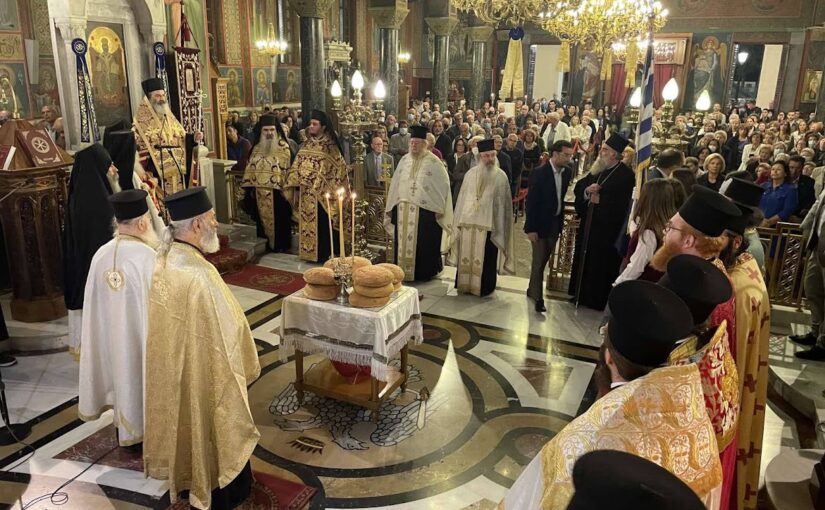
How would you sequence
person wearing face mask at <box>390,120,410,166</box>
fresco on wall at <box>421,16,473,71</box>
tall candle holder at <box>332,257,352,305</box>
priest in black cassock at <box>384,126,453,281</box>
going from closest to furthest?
tall candle holder at <box>332,257,352,305</box>, priest in black cassock at <box>384,126,453,281</box>, person wearing face mask at <box>390,120,410,166</box>, fresco on wall at <box>421,16,473,71</box>

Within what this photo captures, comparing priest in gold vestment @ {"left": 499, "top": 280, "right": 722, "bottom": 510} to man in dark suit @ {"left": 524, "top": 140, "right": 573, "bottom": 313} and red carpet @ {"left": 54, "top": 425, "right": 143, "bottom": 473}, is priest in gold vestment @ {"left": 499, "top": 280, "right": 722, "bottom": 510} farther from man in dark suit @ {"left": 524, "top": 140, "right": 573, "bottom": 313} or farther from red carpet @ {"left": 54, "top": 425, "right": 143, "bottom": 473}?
man in dark suit @ {"left": 524, "top": 140, "right": 573, "bottom": 313}

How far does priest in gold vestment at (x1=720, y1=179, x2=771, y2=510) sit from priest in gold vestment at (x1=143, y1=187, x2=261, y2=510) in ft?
8.25

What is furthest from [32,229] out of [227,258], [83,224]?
[227,258]

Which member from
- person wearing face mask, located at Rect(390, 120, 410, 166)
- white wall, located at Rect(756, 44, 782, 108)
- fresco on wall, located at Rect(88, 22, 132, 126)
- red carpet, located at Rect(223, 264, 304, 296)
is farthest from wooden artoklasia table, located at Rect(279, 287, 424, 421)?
white wall, located at Rect(756, 44, 782, 108)

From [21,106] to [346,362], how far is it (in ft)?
34.4

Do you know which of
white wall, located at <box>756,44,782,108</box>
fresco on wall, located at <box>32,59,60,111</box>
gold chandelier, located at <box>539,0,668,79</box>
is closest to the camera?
gold chandelier, located at <box>539,0,668,79</box>

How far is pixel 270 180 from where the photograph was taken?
26.9 feet

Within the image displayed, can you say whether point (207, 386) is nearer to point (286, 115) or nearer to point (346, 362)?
point (346, 362)

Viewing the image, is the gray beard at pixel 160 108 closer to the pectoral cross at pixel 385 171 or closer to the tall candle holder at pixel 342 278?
the pectoral cross at pixel 385 171

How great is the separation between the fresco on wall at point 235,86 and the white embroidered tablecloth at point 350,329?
47.6 feet

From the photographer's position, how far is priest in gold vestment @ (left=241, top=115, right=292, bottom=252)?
26.9 ft

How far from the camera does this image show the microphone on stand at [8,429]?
405cm

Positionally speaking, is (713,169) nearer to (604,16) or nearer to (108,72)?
(604,16)

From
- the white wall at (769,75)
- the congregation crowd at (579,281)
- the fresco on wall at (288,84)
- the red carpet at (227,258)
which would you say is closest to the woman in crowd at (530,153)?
the congregation crowd at (579,281)
